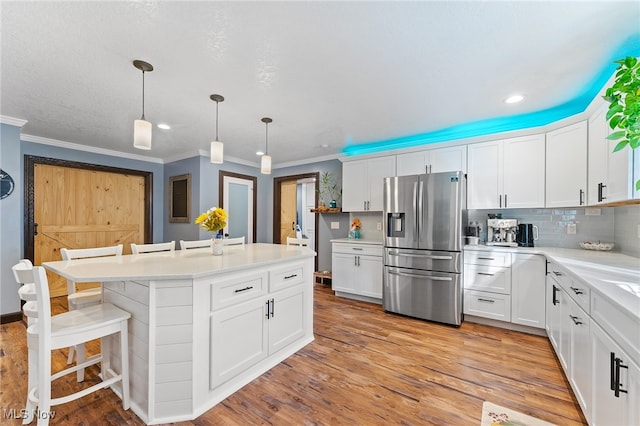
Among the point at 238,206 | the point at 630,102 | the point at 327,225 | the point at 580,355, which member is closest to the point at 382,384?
the point at 580,355

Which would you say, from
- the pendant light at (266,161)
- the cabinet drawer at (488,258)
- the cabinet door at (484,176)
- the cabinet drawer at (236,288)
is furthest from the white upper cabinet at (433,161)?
the cabinet drawer at (236,288)

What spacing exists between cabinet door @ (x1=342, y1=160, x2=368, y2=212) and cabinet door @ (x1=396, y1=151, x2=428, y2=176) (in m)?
0.56

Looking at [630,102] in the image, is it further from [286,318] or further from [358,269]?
[358,269]

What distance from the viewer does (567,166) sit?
276 centimetres

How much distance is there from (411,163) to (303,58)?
92.5 inches

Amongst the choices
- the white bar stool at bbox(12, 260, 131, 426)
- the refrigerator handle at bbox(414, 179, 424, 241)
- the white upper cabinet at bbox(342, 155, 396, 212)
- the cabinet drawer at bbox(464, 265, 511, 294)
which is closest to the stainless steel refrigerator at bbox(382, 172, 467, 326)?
the refrigerator handle at bbox(414, 179, 424, 241)

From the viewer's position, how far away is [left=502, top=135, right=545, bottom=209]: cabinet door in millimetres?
2980

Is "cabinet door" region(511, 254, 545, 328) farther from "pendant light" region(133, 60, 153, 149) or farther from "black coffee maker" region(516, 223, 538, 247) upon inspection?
"pendant light" region(133, 60, 153, 149)

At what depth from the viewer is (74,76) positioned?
217 centimetres

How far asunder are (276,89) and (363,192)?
2272 mm

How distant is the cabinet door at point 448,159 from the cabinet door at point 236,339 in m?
2.81

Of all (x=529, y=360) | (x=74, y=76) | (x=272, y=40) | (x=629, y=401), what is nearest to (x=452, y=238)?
(x=529, y=360)

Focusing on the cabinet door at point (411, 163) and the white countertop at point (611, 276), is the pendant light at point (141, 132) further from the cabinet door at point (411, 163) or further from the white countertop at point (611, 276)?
the cabinet door at point (411, 163)

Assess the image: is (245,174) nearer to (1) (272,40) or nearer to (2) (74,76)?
(2) (74,76)
